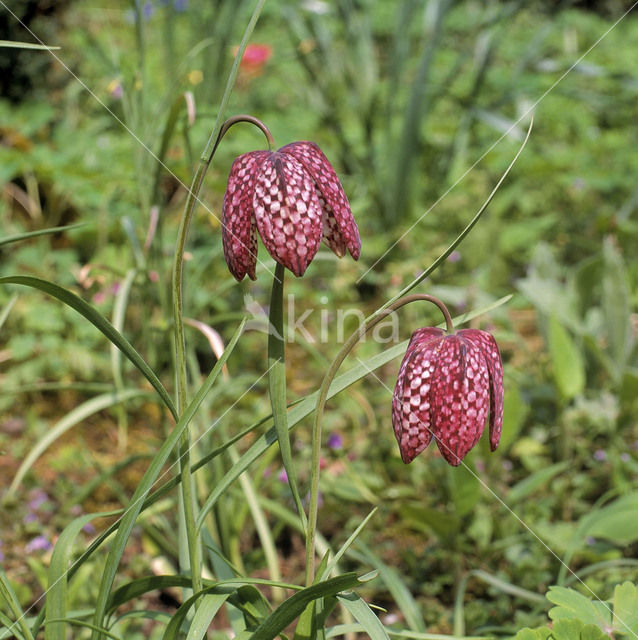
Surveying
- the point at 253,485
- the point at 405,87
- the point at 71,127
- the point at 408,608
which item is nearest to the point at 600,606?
the point at 408,608

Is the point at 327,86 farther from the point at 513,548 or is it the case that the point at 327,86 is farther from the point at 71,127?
the point at 513,548

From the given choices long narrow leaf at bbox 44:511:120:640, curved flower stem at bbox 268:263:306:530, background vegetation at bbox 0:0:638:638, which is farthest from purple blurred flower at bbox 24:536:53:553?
curved flower stem at bbox 268:263:306:530

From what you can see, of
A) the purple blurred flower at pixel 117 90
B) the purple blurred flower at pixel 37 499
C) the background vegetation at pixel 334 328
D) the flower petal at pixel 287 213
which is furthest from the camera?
the purple blurred flower at pixel 117 90

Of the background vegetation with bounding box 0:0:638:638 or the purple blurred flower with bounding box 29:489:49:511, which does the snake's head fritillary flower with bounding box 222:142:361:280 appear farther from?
the purple blurred flower with bounding box 29:489:49:511

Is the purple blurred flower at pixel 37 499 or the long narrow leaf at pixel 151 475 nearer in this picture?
the long narrow leaf at pixel 151 475

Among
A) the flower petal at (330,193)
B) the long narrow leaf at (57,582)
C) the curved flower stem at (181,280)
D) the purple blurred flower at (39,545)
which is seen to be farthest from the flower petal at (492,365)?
the purple blurred flower at (39,545)

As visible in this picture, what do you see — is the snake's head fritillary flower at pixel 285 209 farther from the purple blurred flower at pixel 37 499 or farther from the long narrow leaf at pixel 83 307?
the purple blurred flower at pixel 37 499

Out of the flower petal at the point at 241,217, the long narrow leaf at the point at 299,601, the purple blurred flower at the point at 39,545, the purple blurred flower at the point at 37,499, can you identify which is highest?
the flower petal at the point at 241,217
